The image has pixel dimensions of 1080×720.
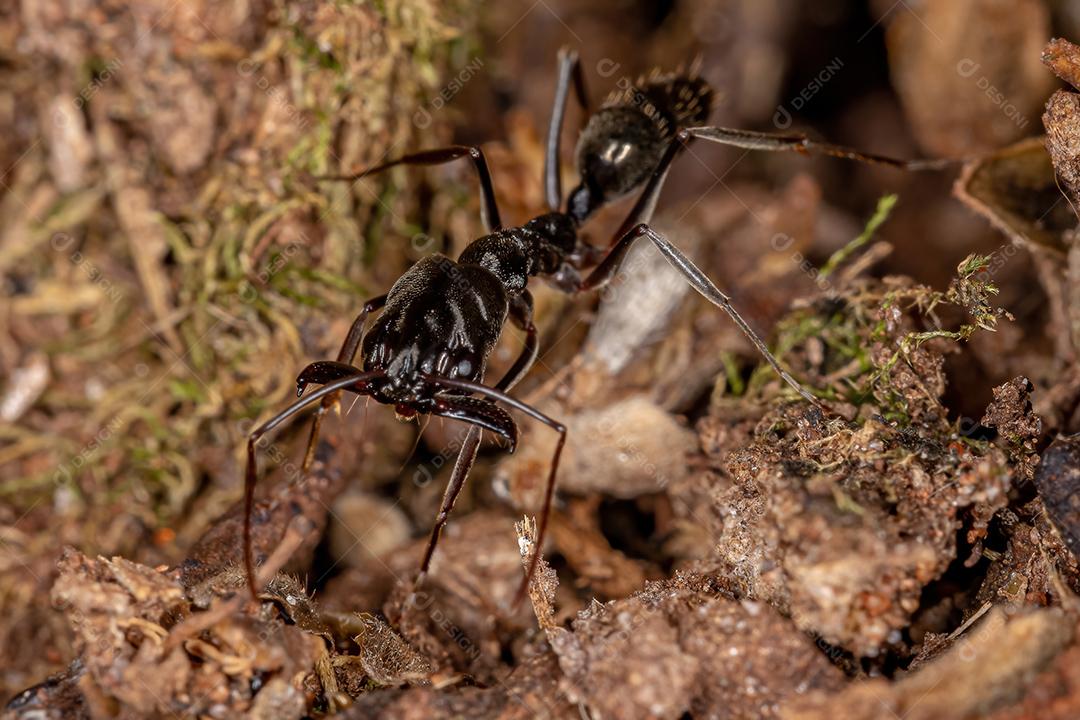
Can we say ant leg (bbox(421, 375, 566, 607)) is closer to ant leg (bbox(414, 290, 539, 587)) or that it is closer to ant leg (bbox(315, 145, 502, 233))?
ant leg (bbox(414, 290, 539, 587))

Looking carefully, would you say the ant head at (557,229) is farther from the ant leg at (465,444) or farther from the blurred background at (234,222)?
the ant leg at (465,444)

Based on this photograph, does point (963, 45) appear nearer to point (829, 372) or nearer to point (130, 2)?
point (829, 372)

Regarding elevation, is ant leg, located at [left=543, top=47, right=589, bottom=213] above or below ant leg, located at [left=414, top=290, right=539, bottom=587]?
above

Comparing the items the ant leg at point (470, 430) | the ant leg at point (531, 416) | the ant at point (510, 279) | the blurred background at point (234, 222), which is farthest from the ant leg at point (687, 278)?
the ant leg at point (470, 430)

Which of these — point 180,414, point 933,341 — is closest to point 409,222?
point 180,414

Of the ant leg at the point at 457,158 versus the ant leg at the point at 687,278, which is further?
the ant leg at the point at 457,158

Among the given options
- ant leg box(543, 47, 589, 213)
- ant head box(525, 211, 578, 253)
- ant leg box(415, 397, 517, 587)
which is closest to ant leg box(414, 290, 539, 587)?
ant leg box(415, 397, 517, 587)
